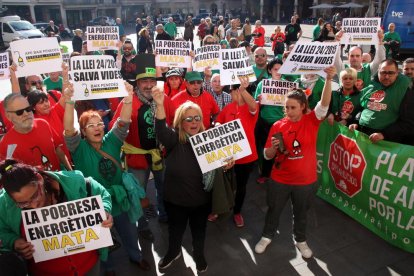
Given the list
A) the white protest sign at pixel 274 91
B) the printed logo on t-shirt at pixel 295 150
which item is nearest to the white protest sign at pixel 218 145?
the printed logo on t-shirt at pixel 295 150

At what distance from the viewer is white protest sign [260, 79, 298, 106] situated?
5.05 meters

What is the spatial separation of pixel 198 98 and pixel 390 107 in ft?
8.12

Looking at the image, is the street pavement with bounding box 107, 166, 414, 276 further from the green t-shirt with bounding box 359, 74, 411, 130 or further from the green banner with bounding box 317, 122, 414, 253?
the green t-shirt with bounding box 359, 74, 411, 130

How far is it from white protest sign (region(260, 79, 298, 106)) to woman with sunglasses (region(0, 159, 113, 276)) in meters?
3.06

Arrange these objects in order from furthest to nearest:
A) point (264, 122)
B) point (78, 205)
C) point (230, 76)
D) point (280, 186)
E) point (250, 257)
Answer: point (264, 122) < point (230, 76) < point (250, 257) < point (280, 186) < point (78, 205)

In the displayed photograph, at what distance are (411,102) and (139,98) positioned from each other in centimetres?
327

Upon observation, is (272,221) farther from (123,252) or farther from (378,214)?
(123,252)

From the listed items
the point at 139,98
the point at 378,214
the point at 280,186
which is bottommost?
the point at 378,214

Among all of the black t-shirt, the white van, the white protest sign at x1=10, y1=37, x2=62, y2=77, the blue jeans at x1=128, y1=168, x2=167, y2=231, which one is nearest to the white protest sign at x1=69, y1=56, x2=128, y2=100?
the blue jeans at x1=128, y1=168, x2=167, y2=231

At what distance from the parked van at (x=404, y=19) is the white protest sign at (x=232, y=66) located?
12.5 metres

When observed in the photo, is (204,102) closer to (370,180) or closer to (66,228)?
(370,180)

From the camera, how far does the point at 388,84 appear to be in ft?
14.1

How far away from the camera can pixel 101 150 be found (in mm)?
3342

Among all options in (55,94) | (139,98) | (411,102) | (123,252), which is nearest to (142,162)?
(139,98)
